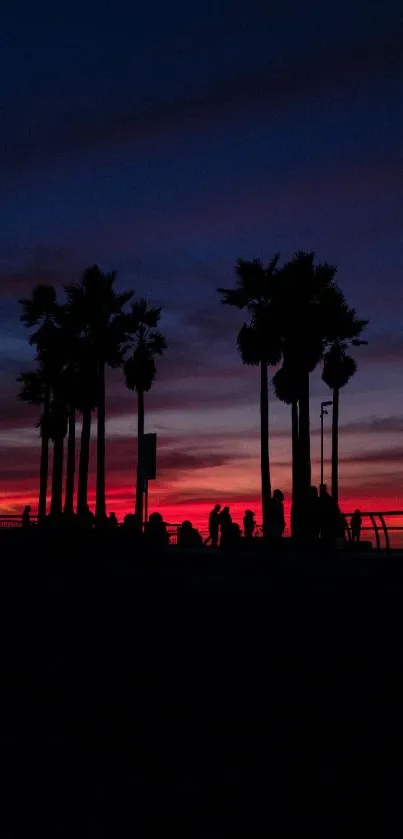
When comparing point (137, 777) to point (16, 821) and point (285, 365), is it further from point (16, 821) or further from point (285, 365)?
point (285, 365)

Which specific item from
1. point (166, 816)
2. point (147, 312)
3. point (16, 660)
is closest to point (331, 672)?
point (16, 660)

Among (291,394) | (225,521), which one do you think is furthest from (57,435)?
(225,521)

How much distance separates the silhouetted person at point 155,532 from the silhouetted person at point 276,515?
307 centimetres

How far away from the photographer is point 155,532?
33656 millimetres

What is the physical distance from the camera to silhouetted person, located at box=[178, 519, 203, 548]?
127 feet

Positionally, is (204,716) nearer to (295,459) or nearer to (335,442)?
(295,459)

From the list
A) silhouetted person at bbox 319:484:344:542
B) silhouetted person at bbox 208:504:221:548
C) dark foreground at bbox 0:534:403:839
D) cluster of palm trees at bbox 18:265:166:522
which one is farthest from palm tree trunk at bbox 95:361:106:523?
dark foreground at bbox 0:534:403:839

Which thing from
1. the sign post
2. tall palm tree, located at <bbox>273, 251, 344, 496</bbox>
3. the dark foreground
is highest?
tall palm tree, located at <bbox>273, 251, 344, 496</bbox>

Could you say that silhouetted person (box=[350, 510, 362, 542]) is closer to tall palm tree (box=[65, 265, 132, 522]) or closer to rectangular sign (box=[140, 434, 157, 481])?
rectangular sign (box=[140, 434, 157, 481])

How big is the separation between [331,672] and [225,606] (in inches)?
268

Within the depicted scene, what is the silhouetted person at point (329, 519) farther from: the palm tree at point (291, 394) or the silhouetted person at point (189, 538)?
the palm tree at point (291, 394)

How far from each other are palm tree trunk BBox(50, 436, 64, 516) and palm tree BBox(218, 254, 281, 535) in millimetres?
13037

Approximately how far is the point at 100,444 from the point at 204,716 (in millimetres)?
48270

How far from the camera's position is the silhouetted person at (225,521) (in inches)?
1425
